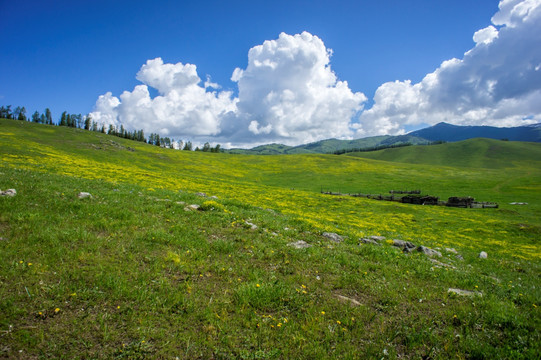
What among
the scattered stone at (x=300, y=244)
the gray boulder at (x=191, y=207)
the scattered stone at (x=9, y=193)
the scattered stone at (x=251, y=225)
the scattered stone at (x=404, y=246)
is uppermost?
the scattered stone at (x=9, y=193)

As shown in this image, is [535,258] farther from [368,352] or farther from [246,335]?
[246,335]

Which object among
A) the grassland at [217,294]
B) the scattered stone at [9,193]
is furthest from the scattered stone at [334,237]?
the scattered stone at [9,193]

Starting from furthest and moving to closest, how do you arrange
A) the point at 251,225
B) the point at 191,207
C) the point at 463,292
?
the point at 191,207
the point at 251,225
the point at 463,292

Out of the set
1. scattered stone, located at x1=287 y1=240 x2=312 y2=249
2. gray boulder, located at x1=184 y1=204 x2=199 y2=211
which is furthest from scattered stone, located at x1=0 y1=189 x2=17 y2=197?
scattered stone, located at x1=287 y1=240 x2=312 y2=249

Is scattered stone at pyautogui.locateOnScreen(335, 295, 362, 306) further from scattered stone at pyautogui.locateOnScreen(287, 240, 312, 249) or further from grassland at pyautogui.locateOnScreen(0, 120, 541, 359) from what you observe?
scattered stone at pyautogui.locateOnScreen(287, 240, 312, 249)

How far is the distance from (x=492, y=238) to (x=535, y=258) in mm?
7609

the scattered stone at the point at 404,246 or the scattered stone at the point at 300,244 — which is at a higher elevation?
the scattered stone at the point at 300,244

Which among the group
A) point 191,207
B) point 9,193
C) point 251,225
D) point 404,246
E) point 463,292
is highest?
point 9,193

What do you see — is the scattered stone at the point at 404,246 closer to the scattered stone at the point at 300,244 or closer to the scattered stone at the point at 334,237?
the scattered stone at the point at 334,237

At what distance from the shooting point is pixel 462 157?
634 feet

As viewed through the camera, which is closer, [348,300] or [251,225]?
[348,300]

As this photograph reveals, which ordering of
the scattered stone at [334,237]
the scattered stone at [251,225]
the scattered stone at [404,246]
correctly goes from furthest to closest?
1. the scattered stone at [404,246]
2. the scattered stone at [334,237]
3. the scattered stone at [251,225]

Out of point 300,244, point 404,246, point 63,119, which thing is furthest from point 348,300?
point 63,119

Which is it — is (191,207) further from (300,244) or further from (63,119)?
(63,119)
